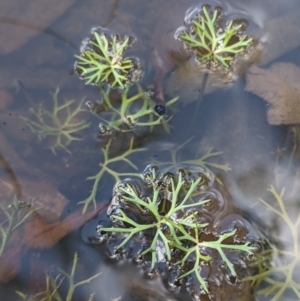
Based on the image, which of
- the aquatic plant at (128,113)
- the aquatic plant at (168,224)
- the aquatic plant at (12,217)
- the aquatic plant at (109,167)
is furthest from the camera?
the aquatic plant at (128,113)

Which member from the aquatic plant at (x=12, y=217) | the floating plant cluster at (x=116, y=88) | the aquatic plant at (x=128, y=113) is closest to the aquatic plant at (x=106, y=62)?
the floating plant cluster at (x=116, y=88)

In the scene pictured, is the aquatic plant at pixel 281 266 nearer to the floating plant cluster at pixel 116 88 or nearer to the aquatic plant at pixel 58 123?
the floating plant cluster at pixel 116 88

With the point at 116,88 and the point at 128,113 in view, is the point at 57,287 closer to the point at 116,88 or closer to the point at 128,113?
the point at 128,113

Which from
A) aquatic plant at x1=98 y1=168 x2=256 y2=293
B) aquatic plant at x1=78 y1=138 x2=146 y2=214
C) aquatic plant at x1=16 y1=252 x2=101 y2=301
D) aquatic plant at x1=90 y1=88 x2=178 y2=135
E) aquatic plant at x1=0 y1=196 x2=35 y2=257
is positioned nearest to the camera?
aquatic plant at x1=98 y1=168 x2=256 y2=293

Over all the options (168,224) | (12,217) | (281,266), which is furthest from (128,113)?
(281,266)

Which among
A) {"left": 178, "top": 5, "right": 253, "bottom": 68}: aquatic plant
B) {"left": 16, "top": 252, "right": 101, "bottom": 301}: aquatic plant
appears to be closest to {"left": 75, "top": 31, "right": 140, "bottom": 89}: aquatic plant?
{"left": 178, "top": 5, "right": 253, "bottom": 68}: aquatic plant

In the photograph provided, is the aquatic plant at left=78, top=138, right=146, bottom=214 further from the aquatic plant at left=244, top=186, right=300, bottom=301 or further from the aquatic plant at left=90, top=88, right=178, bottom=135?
the aquatic plant at left=244, top=186, right=300, bottom=301
